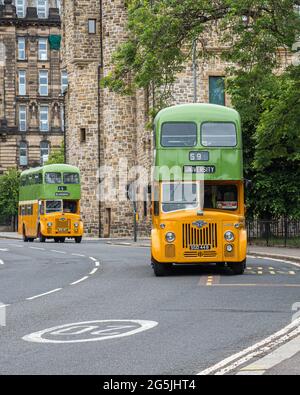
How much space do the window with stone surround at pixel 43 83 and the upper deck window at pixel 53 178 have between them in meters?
67.5

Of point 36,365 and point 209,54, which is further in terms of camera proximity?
point 209,54

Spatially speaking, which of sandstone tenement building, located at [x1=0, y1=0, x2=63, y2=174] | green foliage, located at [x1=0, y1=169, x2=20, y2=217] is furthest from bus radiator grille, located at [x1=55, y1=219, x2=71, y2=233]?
sandstone tenement building, located at [x1=0, y1=0, x2=63, y2=174]

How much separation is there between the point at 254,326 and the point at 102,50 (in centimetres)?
5618

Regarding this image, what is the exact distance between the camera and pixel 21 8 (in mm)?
122250

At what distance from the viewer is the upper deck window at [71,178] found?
56.3 meters

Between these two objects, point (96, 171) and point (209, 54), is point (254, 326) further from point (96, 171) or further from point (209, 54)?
point (96, 171)

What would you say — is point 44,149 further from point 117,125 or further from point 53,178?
point 53,178

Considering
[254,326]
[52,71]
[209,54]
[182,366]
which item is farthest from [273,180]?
[52,71]

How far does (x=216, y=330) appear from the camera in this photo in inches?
561

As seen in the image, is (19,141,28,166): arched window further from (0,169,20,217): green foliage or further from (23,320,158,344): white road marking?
(23,320,158,344): white road marking

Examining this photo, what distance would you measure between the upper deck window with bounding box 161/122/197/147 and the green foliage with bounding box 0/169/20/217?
7675cm

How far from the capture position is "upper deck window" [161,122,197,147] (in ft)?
85.9

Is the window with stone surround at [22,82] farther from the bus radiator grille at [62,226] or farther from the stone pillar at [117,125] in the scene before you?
the bus radiator grille at [62,226]
